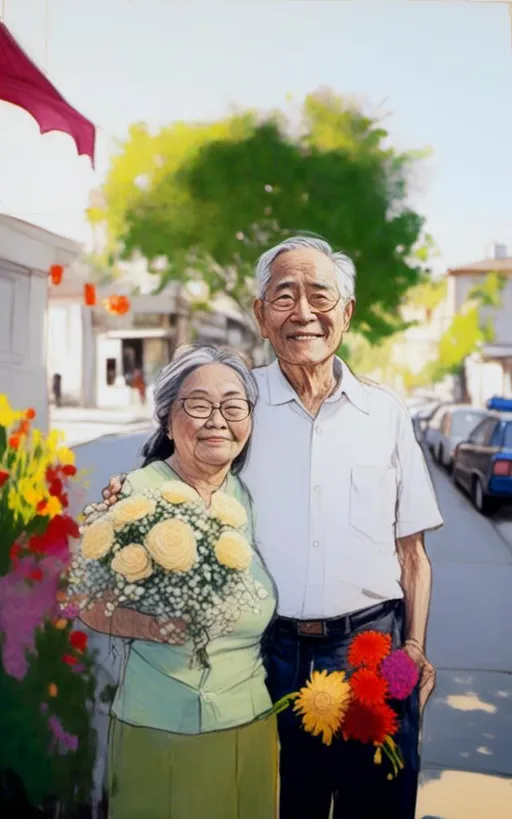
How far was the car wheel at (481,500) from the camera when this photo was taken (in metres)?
1.93

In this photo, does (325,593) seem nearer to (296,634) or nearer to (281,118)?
(296,634)

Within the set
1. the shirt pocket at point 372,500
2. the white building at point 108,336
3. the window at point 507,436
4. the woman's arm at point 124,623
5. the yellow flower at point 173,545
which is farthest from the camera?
the window at point 507,436

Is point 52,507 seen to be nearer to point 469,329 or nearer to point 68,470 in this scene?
point 68,470

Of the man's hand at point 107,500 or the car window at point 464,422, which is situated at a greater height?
the car window at point 464,422

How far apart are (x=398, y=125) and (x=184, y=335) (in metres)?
0.82

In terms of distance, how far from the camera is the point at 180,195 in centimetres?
187

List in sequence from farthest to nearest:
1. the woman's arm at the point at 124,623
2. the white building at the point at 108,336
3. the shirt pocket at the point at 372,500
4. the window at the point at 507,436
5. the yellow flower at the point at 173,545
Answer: the window at the point at 507,436
the white building at the point at 108,336
the shirt pocket at the point at 372,500
the woman's arm at the point at 124,623
the yellow flower at the point at 173,545

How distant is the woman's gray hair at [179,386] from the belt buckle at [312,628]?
1.35 feet

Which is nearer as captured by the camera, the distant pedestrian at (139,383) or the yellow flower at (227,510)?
the yellow flower at (227,510)

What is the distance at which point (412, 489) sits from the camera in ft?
5.75

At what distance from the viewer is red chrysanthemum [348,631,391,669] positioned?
1.72 metres

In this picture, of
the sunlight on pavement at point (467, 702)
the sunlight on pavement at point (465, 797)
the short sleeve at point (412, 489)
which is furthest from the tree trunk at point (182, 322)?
the sunlight on pavement at point (465, 797)

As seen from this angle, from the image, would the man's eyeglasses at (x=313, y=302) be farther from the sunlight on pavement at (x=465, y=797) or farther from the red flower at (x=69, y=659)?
the sunlight on pavement at (x=465, y=797)

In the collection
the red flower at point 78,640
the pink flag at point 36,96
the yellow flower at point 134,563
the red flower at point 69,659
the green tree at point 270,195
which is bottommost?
the red flower at point 69,659
